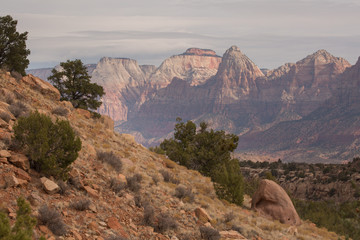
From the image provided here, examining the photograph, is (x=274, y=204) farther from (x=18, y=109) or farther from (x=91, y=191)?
(x=18, y=109)

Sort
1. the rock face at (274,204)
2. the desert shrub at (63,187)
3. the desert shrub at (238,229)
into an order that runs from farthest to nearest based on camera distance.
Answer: the rock face at (274,204) → the desert shrub at (238,229) → the desert shrub at (63,187)

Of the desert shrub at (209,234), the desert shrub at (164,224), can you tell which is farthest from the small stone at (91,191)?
the desert shrub at (209,234)

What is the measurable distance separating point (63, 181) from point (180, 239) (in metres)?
5.42

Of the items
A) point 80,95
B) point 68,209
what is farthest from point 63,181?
point 80,95

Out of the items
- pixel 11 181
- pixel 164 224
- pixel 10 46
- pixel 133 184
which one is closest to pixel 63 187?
pixel 11 181

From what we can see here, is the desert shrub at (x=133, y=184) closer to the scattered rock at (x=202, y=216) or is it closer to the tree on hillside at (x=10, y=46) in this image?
the scattered rock at (x=202, y=216)

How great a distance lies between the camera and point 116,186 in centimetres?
1609

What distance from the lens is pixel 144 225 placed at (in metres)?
14.0

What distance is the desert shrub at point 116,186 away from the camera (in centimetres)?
1598

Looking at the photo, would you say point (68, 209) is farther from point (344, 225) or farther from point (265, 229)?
point (344, 225)

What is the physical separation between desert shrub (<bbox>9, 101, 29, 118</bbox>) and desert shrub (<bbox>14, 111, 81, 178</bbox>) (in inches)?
222

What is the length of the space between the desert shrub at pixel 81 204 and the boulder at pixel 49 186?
93 cm

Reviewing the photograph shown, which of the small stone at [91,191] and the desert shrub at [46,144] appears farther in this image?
the small stone at [91,191]

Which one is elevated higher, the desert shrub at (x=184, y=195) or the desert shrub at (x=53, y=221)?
the desert shrub at (x=53, y=221)
